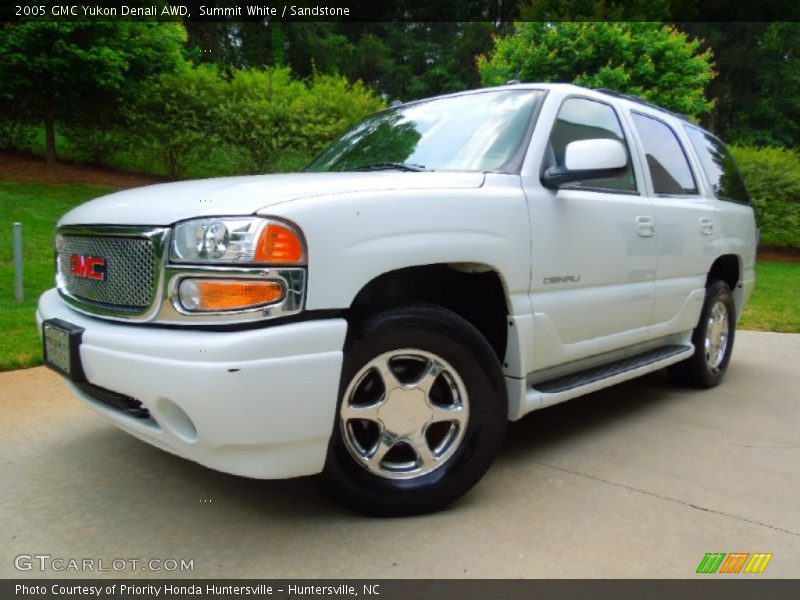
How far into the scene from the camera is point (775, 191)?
14.2m

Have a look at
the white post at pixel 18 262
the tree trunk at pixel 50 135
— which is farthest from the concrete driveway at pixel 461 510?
the tree trunk at pixel 50 135

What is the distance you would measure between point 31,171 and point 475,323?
43.2 ft

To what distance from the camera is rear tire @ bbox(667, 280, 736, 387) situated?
451cm

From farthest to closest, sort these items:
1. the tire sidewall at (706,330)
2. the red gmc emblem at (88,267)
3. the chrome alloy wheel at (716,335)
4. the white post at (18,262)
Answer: the white post at (18,262) < the chrome alloy wheel at (716,335) < the tire sidewall at (706,330) < the red gmc emblem at (88,267)

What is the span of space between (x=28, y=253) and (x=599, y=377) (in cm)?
Result: 783

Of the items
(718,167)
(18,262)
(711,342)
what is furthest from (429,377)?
(18,262)

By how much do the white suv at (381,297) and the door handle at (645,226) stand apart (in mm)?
13

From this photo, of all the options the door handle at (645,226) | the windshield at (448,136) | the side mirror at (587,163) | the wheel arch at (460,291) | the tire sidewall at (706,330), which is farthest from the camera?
the tire sidewall at (706,330)

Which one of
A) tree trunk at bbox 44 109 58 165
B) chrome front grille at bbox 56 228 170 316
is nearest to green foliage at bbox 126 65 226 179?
tree trunk at bbox 44 109 58 165

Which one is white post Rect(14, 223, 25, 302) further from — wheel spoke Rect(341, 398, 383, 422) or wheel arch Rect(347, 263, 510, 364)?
wheel spoke Rect(341, 398, 383, 422)

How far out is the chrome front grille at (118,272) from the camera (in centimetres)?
228

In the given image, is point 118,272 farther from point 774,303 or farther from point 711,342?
point 774,303

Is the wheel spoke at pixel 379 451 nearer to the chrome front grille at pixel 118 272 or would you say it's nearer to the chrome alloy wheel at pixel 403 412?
the chrome alloy wheel at pixel 403 412
